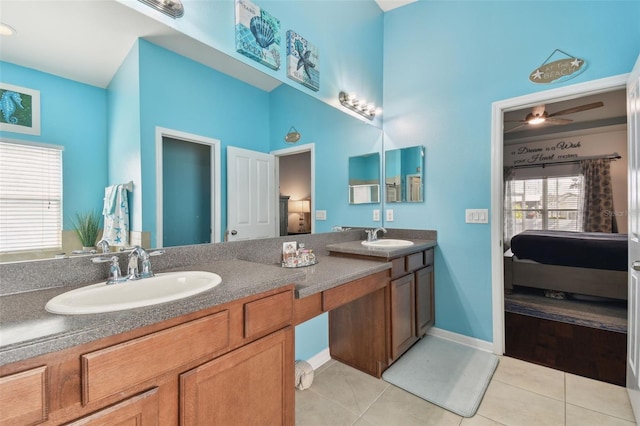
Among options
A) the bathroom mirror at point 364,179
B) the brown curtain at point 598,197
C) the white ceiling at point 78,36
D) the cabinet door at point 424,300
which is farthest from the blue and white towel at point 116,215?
the brown curtain at point 598,197

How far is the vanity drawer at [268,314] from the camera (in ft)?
3.39

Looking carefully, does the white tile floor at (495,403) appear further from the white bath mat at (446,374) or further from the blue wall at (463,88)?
the blue wall at (463,88)

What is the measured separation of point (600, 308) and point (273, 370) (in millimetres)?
3726

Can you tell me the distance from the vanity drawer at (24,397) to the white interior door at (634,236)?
7.45ft

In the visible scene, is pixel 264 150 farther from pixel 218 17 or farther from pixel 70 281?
pixel 70 281

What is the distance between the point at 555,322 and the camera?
2760 mm

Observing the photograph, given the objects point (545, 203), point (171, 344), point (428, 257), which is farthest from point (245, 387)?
point (545, 203)

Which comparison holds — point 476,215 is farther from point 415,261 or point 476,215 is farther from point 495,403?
point 495,403

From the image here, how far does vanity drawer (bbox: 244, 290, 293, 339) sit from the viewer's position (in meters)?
1.03

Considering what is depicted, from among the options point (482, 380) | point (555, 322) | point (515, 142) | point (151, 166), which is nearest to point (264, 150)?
point (151, 166)

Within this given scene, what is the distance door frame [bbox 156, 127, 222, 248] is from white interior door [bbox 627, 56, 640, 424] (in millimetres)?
2100

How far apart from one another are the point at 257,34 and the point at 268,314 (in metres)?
1.53

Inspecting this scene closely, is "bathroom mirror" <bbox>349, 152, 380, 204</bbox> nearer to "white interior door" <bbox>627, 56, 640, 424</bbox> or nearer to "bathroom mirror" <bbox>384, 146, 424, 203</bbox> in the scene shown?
"bathroom mirror" <bbox>384, 146, 424, 203</bbox>

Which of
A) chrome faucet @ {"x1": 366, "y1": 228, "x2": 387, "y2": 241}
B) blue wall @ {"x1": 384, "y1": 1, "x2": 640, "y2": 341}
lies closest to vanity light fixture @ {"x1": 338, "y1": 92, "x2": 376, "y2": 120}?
blue wall @ {"x1": 384, "y1": 1, "x2": 640, "y2": 341}
